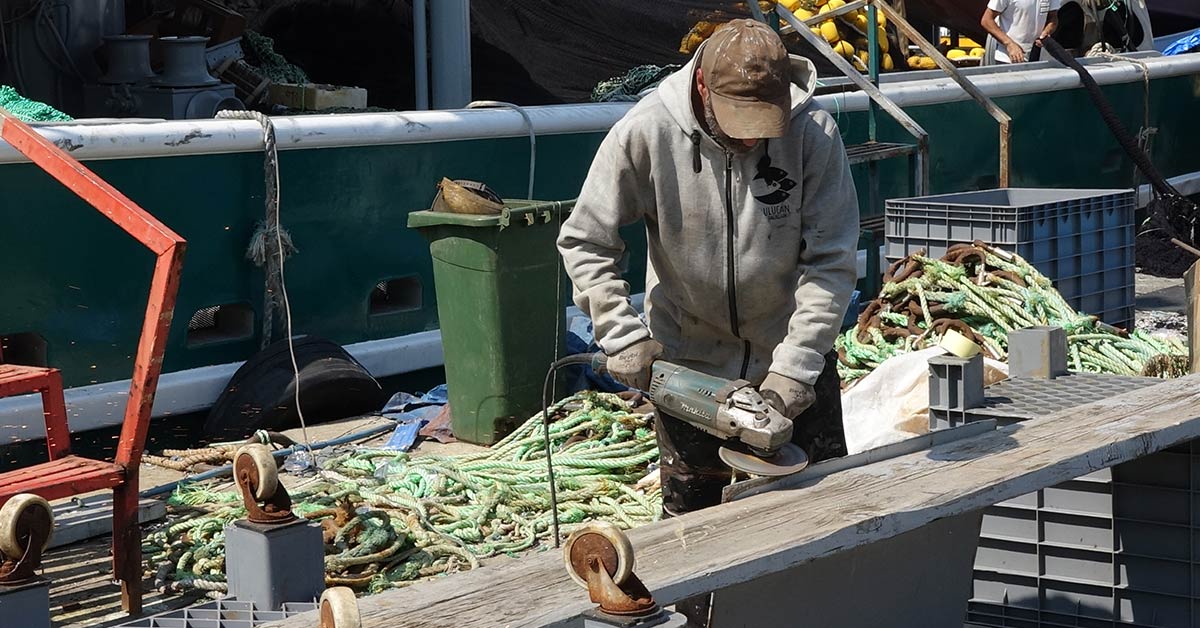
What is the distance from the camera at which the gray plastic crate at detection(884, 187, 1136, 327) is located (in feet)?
24.1

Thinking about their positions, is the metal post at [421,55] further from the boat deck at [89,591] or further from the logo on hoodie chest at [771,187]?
the logo on hoodie chest at [771,187]

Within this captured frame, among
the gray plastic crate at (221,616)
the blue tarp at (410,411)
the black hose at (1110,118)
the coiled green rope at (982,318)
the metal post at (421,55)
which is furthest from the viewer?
the black hose at (1110,118)

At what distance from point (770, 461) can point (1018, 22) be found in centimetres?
961

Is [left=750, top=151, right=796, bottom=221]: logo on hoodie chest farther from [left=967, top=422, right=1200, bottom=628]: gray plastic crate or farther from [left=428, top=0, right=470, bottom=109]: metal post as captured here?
[left=428, top=0, right=470, bottom=109]: metal post

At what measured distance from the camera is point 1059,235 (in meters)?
7.45

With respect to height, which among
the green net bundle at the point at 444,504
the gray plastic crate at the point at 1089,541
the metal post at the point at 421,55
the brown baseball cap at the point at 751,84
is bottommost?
the green net bundle at the point at 444,504

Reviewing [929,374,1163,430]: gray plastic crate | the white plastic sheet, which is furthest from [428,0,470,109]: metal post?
[929,374,1163,430]: gray plastic crate

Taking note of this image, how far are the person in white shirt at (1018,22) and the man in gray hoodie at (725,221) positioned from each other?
28.7 ft

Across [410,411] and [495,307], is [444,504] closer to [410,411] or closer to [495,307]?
[495,307]

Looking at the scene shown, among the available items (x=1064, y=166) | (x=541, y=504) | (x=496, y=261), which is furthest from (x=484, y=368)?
(x=1064, y=166)

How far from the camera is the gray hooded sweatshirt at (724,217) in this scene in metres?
3.80

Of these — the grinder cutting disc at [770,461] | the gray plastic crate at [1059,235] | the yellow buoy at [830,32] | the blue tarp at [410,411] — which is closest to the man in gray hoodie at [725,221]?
the grinder cutting disc at [770,461]

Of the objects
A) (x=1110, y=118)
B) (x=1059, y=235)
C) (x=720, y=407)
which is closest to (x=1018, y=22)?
(x=1110, y=118)

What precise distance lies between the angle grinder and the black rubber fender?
11.0 ft
